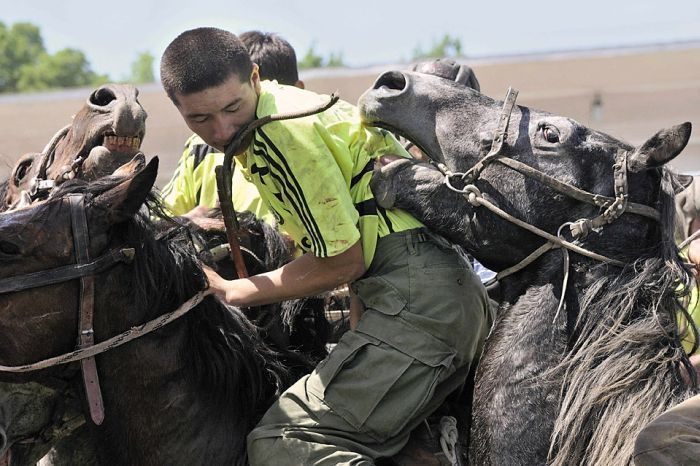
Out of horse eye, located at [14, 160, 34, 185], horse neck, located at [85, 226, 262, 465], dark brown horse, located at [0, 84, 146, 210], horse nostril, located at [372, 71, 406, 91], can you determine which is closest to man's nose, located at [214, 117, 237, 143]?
horse neck, located at [85, 226, 262, 465]

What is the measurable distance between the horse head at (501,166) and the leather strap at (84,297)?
105 cm

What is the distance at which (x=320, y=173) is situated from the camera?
3.15 metres

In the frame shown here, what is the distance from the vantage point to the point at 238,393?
3.52 m

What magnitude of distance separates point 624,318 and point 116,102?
88.8 inches

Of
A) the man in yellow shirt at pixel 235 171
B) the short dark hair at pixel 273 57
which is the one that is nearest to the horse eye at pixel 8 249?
the man in yellow shirt at pixel 235 171

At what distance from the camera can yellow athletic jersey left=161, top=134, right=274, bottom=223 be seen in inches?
191

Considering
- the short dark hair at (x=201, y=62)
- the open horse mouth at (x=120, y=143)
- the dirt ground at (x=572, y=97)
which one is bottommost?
the dirt ground at (x=572, y=97)

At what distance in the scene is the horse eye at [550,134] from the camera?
319 centimetres

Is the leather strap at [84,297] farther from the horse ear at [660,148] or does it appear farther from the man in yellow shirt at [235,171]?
the horse ear at [660,148]

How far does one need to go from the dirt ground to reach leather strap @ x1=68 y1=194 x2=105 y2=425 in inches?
573

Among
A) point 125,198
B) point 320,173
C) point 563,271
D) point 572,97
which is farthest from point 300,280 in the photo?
point 572,97

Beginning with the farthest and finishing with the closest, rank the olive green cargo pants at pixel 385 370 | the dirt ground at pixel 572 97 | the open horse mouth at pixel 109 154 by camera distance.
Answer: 1. the dirt ground at pixel 572 97
2. the open horse mouth at pixel 109 154
3. the olive green cargo pants at pixel 385 370

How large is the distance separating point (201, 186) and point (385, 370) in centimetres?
223

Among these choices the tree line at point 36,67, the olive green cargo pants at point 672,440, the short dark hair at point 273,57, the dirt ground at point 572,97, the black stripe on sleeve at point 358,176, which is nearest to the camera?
the olive green cargo pants at point 672,440
